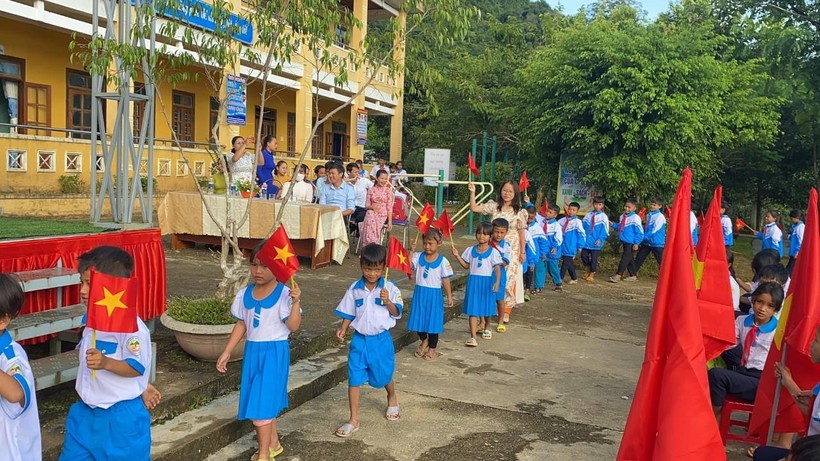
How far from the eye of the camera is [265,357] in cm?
381

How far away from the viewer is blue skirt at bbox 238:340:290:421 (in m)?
3.76

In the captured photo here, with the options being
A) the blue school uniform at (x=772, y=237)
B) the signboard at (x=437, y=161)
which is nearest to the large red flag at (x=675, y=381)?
the blue school uniform at (x=772, y=237)

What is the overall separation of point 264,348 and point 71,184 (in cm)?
1154

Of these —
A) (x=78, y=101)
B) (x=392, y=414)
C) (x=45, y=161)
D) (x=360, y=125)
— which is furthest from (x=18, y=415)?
(x=360, y=125)

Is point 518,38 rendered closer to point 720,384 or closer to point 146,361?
point 720,384

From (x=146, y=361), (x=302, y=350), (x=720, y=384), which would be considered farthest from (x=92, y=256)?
(x=720, y=384)

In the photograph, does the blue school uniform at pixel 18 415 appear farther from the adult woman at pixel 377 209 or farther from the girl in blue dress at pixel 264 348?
the adult woman at pixel 377 209

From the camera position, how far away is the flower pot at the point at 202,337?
188 inches

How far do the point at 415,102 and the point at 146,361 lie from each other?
28.3 metres

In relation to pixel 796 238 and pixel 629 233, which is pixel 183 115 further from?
pixel 796 238

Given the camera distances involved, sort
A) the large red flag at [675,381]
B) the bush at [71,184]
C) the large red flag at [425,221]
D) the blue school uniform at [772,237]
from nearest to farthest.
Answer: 1. the large red flag at [675,381]
2. the large red flag at [425,221]
3. the blue school uniform at [772,237]
4. the bush at [71,184]

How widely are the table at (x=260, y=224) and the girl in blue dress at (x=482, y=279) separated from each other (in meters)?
3.27

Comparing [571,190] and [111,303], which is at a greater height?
Answer: [571,190]

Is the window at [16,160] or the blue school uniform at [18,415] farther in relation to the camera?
the window at [16,160]
